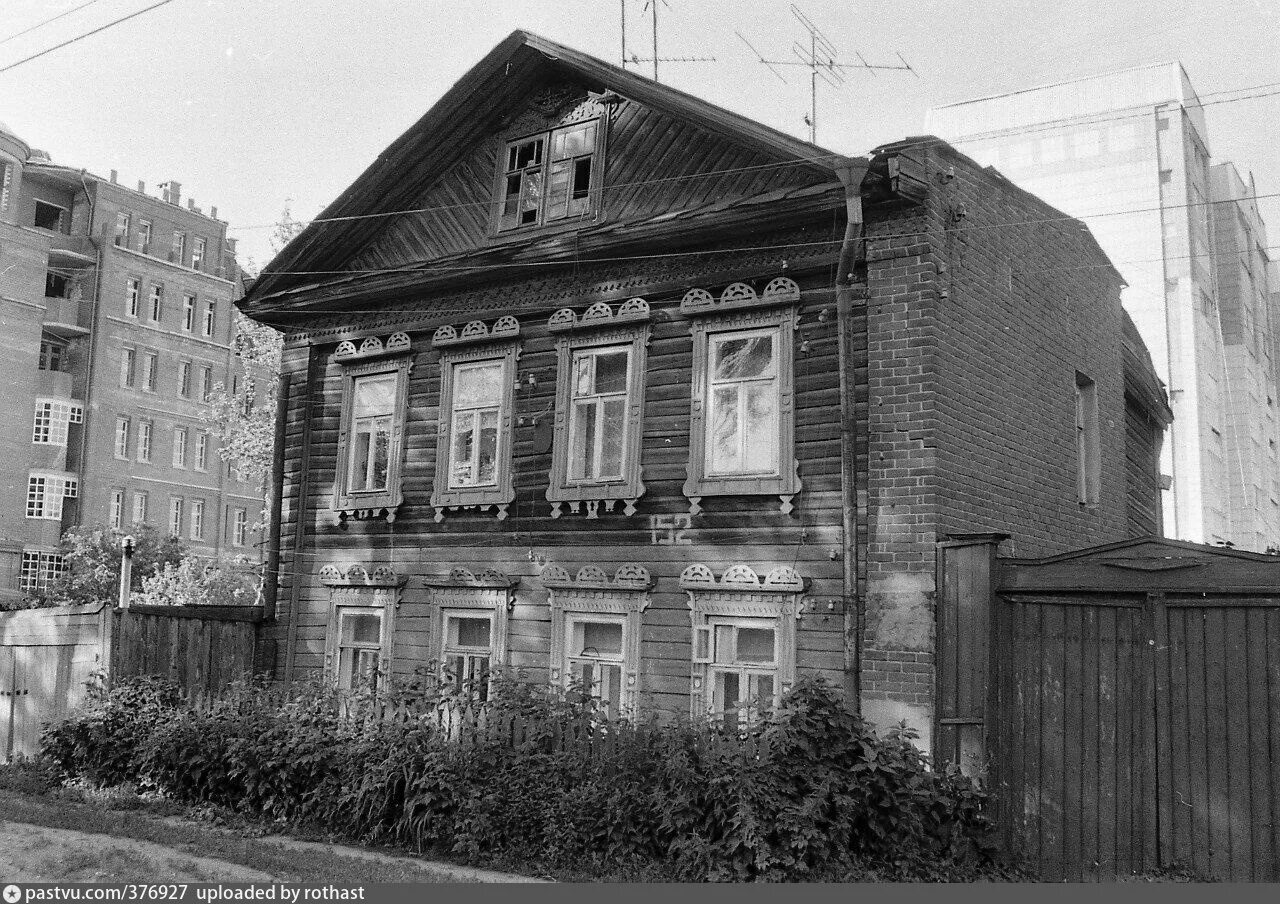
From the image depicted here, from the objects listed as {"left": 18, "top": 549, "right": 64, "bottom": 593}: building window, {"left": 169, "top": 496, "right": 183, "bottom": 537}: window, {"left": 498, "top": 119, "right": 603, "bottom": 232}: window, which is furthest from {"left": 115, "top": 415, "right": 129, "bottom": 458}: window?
{"left": 498, "top": 119, "right": 603, "bottom": 232}: window

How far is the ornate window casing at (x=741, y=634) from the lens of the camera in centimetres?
1176

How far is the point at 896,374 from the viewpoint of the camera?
11.4 metres

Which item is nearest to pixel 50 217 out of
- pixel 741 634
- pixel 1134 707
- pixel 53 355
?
pixel 53 355

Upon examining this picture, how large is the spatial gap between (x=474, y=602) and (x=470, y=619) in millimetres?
325

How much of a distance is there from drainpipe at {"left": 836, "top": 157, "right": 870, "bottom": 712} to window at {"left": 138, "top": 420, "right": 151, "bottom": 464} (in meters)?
41.7

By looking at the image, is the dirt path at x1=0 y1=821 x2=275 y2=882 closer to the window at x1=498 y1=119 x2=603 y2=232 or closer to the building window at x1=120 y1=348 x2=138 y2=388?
the window at x1=498 y1=119 x2=603 y2=232

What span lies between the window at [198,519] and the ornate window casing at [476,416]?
37.9 m

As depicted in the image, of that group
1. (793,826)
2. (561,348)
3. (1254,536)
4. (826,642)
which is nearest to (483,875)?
(793,826)

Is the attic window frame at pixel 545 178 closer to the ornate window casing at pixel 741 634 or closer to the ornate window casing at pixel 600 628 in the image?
the ornate window casing at pixel 600 628

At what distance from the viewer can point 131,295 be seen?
47375 millimetres

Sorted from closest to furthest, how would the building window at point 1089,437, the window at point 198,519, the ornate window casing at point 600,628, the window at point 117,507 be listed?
1. the ornate window casing at point 600,628
2. the building window at point 1089,437
3. the window at point 117,507
4. the window at point 198,519

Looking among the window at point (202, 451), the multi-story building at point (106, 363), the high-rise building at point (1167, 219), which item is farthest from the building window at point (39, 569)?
the high-rise building at point (1167, 219)

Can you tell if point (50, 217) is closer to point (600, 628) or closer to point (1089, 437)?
point (600, 628)

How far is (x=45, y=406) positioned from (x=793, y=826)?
42202mm
